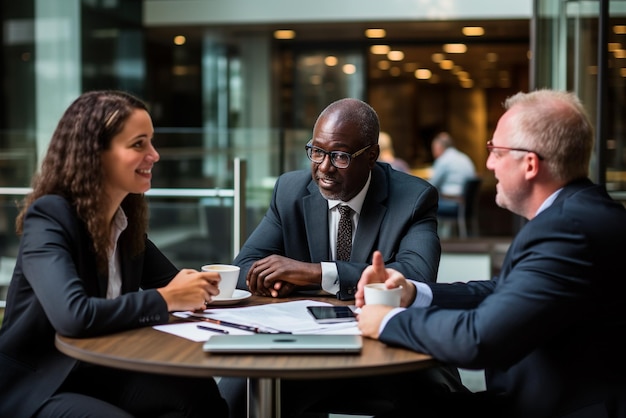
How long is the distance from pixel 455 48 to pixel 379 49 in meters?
1.20

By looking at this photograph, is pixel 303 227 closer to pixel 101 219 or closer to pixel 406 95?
pixel 101 219

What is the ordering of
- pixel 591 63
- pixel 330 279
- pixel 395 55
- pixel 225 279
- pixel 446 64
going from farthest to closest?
pixel 446 64 → pixel 395 55 → pixel 591 63 → pixel 330 279 → pixel 225 279

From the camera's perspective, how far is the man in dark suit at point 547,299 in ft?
5.81

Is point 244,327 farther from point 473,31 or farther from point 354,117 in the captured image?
point 473,31

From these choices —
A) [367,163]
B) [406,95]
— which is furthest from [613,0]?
[406,95]

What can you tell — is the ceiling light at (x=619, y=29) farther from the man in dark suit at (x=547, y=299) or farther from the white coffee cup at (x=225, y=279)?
the white coffee cup at (x=225, y=279)

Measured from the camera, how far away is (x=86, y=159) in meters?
2.10

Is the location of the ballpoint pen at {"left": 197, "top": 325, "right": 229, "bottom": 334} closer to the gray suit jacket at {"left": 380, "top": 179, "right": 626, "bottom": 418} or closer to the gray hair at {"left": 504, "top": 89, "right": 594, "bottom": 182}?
the gray suit jacket at {"left": 380, "top": 179, "right": 626, "bottom": 418}

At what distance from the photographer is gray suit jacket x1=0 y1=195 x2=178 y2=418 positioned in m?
1.93

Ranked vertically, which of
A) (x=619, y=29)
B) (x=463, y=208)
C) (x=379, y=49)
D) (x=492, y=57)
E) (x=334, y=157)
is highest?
(x=492, y=57)

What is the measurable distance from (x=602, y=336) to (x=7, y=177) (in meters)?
5.83

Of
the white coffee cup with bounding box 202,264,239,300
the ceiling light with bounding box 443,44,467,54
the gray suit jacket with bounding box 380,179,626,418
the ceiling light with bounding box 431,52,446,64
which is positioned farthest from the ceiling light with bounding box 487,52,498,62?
the gray suit jacket with bounding box 380,179,626,418

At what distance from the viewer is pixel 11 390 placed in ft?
6.65

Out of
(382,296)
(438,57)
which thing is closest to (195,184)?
(382,296)
